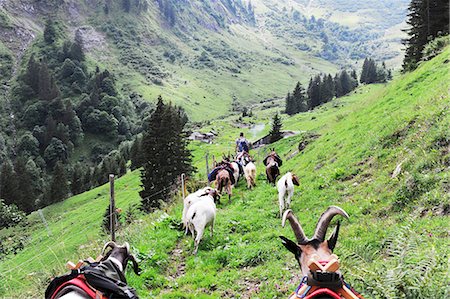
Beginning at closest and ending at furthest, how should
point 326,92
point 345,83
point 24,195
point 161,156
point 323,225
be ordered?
point 323,225 → point 161,156 → point 24,195 → point 326,92 → point 345,83

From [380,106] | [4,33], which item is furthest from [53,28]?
[380,106]

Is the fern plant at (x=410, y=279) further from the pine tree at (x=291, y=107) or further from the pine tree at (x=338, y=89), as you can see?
the pine tree at (x=338, y=89)

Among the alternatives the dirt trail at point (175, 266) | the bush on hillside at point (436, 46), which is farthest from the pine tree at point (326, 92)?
the dirt trail at point (175, 266)

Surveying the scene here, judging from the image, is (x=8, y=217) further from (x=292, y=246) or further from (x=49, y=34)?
(x=49, y=34)

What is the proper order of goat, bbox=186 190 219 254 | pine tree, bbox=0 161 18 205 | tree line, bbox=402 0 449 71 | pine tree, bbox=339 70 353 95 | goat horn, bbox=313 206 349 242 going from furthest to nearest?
pine tree, bbox=339 70 353 95
pine tree, bbox=0 161 18 205
tree line, bbox=402 0 449 71
goat, bbox=186 190 219 254
goat horn, bbox=313 206 349 242

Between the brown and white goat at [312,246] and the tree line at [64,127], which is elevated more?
the brown and white goat at [312,246]

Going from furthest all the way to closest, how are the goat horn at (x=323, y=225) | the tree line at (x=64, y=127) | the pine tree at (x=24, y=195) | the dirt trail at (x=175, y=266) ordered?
the tree line at (x=64, y=127) < the pine tree at (x=24, y=195) < the dirt trail at (x=175, y=266) < the goat horn at (x=323, y=225)

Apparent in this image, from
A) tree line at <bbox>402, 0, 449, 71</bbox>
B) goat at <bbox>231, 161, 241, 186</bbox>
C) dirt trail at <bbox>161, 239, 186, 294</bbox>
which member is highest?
tree line at <bbox>402, 0, 449, 71</bbox>

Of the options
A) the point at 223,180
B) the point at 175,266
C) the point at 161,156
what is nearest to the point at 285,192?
the point at 223,180

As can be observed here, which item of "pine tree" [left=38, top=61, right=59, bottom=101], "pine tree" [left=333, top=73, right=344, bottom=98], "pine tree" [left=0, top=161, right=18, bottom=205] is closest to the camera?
"pine tree" [left=0, top=161, right=18, bottom=205]

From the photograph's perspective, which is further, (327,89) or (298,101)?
(298,101)

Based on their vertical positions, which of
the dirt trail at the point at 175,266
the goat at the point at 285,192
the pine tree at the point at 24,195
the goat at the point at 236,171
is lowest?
the pine tree at the point at 24,195

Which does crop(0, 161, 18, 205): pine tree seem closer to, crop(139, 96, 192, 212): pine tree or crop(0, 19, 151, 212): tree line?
crop(0, 19, 151, 212): tree line

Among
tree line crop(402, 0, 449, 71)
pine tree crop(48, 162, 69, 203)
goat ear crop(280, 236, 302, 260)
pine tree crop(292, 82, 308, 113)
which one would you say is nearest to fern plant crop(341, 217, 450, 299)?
goat ear crop(280, 236, 302, 260)
